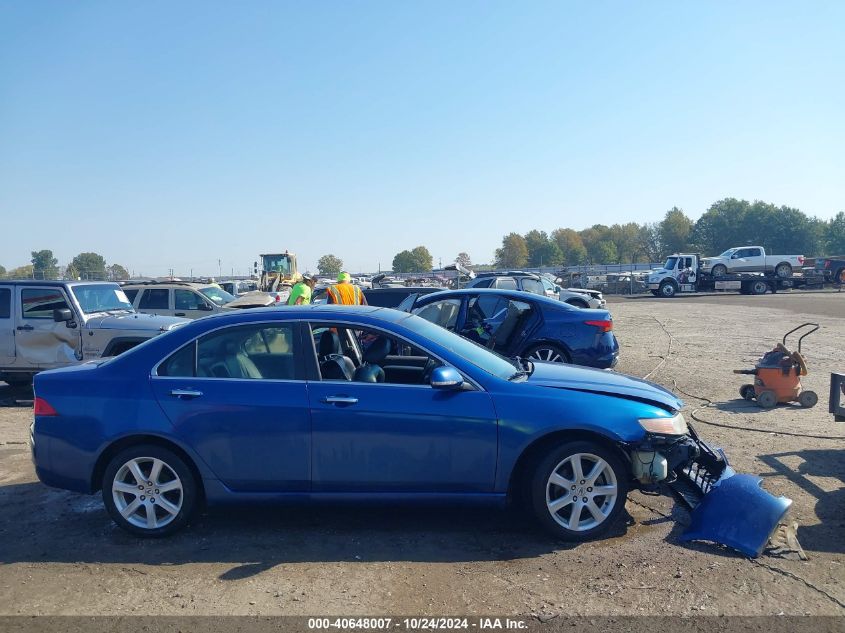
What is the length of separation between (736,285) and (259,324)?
40.6m

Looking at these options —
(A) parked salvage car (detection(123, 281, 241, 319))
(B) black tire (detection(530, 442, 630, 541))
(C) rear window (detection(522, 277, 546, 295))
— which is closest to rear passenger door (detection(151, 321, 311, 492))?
(B) black tire (detection(530, 442, 630, 541))

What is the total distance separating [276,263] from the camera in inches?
1594

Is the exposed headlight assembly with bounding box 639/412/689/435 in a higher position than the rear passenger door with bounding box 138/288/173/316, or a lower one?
lower

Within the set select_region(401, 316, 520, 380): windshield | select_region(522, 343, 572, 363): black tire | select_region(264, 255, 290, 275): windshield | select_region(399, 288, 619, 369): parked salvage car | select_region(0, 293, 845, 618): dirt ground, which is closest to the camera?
select_region(0, 293, 845, 618): dirt ground

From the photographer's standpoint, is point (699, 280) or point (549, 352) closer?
point (549, 352)

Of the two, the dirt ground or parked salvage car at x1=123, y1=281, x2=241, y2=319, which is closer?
the dirt ground

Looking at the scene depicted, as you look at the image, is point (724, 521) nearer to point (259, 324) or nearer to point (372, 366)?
point (372, 366)

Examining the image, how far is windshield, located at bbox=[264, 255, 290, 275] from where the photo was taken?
40094 millimetres

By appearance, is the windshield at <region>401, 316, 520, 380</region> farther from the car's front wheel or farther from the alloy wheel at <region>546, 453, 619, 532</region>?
the car's front wheel

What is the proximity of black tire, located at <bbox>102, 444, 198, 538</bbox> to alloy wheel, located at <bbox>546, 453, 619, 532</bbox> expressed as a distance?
8.28 feet

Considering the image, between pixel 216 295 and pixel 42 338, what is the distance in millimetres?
7644

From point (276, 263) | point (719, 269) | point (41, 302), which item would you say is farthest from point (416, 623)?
point (719, 269)

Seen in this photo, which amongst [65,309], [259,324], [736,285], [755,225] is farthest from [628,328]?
[755,225]

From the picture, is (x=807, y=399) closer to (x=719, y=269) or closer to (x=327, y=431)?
(x=327, y=431)
